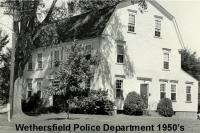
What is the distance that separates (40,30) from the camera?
102 feet

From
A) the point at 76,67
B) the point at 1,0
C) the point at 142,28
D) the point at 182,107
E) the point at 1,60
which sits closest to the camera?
the point at 76,67

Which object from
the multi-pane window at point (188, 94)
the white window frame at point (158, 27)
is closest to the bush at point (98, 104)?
the white window frame at point (158, 27)

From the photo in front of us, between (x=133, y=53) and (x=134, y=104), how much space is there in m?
4.69

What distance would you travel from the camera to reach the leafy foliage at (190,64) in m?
53.6

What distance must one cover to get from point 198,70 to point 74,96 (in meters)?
30.5

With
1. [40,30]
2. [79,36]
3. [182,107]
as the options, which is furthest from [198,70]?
[40,30]

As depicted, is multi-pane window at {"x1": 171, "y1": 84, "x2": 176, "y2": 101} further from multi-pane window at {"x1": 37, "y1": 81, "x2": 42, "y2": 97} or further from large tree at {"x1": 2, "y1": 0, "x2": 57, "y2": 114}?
large tree at {"x1": 2, "y1": 0, "x2": 57, "y2": 114}

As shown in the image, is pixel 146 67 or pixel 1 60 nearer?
pixel 146 67

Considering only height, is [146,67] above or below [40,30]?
below

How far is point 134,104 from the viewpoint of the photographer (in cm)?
3353

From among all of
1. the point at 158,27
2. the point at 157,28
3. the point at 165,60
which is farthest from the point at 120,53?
the point at 165,60

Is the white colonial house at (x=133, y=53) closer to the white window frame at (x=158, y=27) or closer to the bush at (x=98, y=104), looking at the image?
the white window frame at (x=158, y=27)

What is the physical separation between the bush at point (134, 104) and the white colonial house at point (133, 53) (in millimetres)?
785

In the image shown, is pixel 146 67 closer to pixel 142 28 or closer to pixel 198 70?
pixel 142 28
